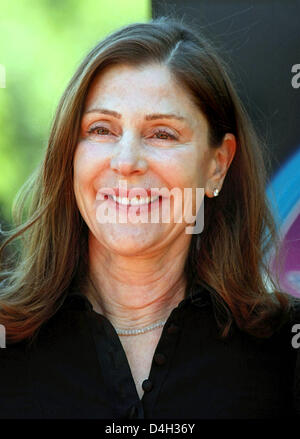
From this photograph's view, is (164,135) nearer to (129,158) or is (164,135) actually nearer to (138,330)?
(129,158)

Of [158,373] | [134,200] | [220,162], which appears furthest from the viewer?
[220,162]

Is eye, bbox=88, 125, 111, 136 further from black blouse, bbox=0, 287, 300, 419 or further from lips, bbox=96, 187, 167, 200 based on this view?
black blouse, bbox=0, 287, 300, 419

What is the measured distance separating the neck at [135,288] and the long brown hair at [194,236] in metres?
0.08

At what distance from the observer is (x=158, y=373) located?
2055mm

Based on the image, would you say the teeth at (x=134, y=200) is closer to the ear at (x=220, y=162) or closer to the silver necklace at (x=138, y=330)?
the ear at (x=220, y=162)

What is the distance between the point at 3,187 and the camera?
3582mm

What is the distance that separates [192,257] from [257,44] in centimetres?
137

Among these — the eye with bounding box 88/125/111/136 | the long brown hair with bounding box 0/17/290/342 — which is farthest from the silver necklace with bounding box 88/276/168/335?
the eye with bounding box 88/125/111/136

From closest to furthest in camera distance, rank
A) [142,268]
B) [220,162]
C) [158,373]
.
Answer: [158,373]
[142,268]
[220,162]

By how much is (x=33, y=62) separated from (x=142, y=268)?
67.6 inches

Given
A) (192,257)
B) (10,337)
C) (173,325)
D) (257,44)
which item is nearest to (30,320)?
(10,337)

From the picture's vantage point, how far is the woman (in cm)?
205

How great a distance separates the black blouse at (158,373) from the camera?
200 centimetres

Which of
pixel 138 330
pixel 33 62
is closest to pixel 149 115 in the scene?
pixel 138 330
